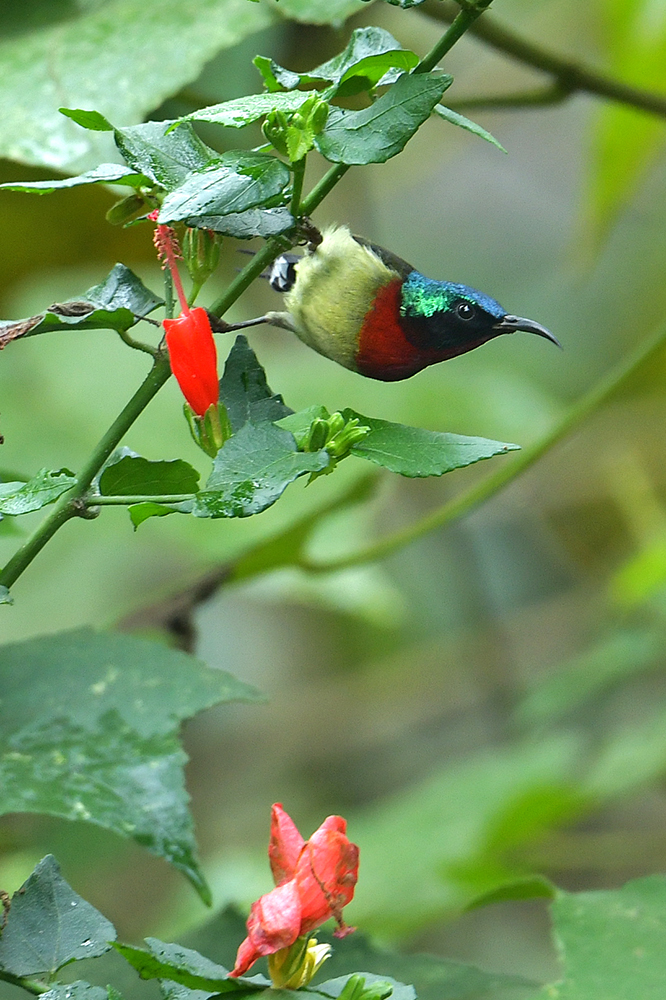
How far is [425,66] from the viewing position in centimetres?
45

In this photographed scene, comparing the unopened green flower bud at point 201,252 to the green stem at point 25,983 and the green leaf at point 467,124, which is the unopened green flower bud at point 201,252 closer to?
the green leaf at point 467,124

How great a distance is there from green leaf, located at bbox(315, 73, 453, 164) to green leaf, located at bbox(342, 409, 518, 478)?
0.10 metres

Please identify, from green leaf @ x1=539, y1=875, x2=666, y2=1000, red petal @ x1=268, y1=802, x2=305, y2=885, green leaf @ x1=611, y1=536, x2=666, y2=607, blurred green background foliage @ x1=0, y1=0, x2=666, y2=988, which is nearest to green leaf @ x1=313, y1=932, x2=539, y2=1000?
green leaf @ x1=539, y1=875, x2=666, y2=1000

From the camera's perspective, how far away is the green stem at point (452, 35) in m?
0.44

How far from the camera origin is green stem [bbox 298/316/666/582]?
1.12 m

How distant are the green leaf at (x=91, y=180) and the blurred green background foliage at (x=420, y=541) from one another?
1.30 ft

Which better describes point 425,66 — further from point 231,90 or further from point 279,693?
point 279,693

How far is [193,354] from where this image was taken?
1.54 ft

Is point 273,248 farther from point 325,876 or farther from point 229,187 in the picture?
point 325,876

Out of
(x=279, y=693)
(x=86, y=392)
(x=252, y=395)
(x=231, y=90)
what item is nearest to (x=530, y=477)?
(x=279, y=693)

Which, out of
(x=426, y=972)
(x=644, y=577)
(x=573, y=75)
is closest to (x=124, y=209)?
(x=426, y=972)

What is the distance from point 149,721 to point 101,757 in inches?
1.7

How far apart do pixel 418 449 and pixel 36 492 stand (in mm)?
154

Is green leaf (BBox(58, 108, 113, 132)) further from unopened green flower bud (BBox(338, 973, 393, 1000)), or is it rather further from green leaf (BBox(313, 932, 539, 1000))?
green leaf (BBox(313, 932, 539, 1000))
